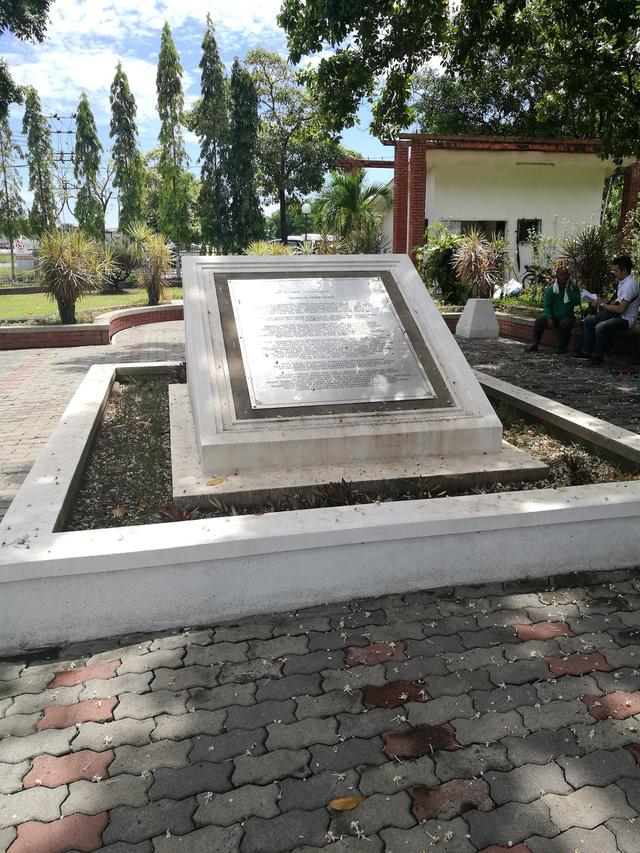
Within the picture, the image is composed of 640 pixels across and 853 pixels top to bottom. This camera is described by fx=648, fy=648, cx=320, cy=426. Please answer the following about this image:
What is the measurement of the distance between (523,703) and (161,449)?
3.05m

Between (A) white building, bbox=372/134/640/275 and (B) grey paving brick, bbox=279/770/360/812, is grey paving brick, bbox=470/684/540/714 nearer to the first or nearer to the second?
(B) grey paving brick, bbox=279/770/360/812

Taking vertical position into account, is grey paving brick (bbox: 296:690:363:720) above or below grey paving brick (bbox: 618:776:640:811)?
above

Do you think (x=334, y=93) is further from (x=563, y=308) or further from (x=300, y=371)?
(x=300, y=371)

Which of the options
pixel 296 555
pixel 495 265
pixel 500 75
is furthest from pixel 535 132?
pixel 296 555

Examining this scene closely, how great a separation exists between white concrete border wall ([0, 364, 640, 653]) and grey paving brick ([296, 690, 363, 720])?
591 mm

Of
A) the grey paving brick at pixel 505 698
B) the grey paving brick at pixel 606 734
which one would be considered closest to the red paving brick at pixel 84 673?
the grey paving brick at pixel 505 698

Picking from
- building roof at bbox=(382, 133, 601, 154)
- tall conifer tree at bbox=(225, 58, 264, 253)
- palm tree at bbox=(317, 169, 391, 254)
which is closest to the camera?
building roof at bbox=(382, 133, 601, 154)

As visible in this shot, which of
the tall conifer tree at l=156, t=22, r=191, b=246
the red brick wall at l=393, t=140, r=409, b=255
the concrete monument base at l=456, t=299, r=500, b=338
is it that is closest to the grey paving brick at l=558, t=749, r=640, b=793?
the concrete monument base at l=456, t=299, r=500, b=338

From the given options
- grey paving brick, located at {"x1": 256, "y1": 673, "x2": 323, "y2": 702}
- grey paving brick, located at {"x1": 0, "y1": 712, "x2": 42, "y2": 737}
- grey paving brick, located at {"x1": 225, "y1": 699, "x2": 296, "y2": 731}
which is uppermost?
grey paving brick, located at {"x1": 256, "y1": 673, "x2": 323, "y2": 702}

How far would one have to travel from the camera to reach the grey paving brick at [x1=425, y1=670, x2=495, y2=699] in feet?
7.61

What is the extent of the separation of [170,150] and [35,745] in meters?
35.2

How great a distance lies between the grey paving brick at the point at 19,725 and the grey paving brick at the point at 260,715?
66 cm

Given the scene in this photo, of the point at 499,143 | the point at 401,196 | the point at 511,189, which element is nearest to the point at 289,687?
the point at 401,196

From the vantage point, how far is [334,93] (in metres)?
9.04
